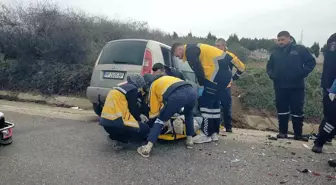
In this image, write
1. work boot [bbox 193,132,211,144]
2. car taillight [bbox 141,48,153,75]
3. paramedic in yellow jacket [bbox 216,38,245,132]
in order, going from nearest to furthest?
work boot [bbox 193,132,211,144] < paramedic in yellow jacket [bbox 216,38,245,132] < car taillight [bbox 141,48,153,75]

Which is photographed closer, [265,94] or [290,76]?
[290,76]

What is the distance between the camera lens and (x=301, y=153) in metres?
4.55

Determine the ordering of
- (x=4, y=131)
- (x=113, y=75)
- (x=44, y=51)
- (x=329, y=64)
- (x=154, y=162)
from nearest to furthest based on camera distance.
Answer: (x=154, y=162) < (x=4, y=131) < (x=329, y=64) < (x=113, y=75) < (x=44, y=51)

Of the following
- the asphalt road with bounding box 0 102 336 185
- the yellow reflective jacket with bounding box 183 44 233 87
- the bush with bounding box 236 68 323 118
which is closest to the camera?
the asphalt road with bounding box 0 102 336 185

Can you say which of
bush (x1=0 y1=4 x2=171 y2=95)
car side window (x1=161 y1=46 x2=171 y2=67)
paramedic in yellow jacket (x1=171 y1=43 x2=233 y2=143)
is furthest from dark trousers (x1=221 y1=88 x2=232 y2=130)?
bush (x1=0 y1=4 x2=171 y2=95)

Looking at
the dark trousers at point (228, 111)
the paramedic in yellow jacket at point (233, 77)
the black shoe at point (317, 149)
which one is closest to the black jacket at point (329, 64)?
the black shoe at point (317, 149)

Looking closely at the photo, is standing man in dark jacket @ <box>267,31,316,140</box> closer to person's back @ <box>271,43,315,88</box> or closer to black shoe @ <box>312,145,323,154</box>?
person's back @ <box>271,43,315,88</box>

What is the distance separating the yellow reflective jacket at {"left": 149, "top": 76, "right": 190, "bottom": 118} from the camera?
433cm

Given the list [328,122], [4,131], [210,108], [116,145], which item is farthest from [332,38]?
[4,131]

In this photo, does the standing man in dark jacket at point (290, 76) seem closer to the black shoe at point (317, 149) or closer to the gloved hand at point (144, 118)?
the black shoe at point (317, 149)

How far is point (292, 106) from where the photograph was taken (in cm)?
544

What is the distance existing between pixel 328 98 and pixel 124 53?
145 inches

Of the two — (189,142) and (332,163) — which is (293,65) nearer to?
(332,163)

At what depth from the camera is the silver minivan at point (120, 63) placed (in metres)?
5.92
